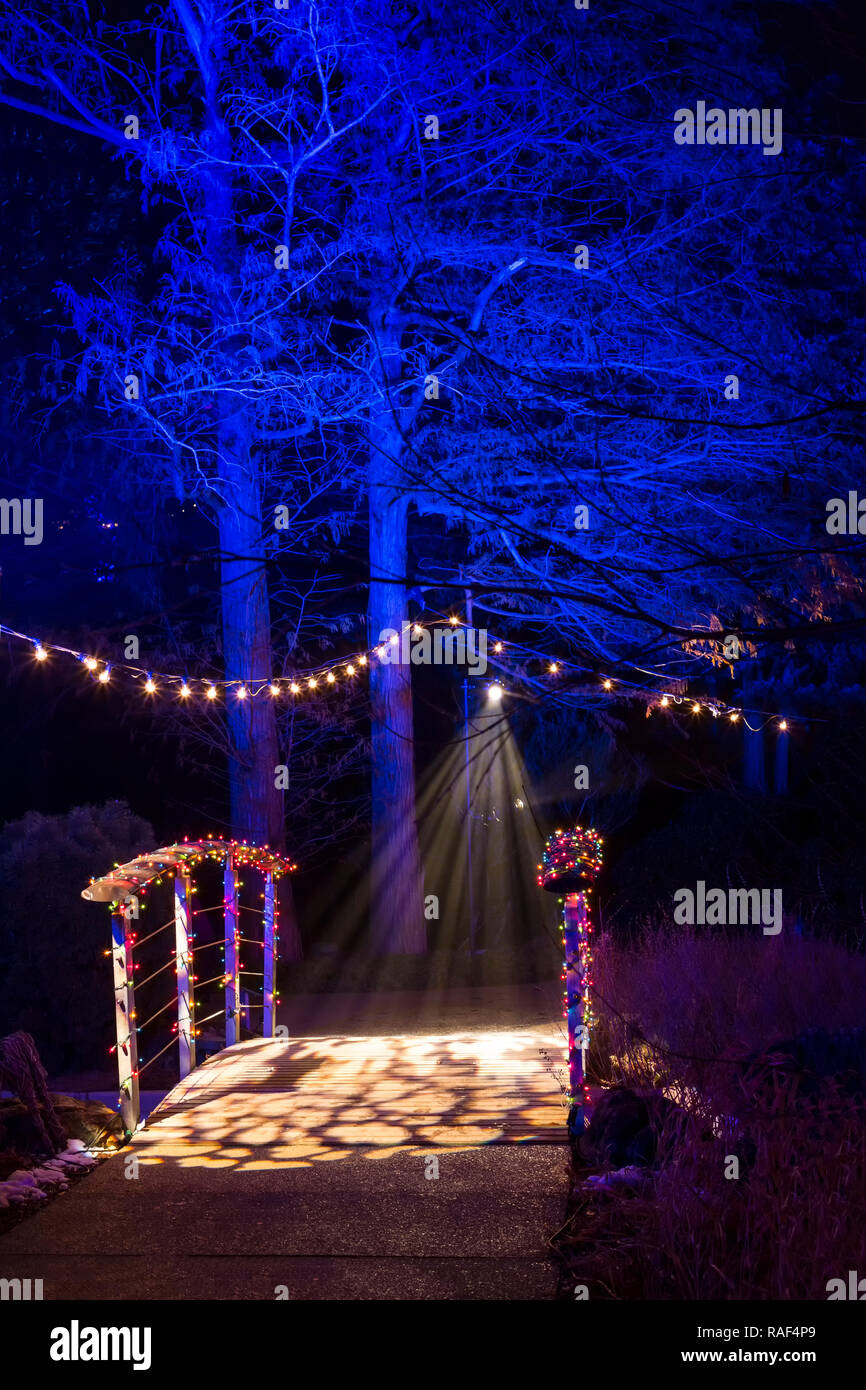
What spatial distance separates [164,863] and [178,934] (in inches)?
27.6

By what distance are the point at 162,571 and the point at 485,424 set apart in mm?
7142

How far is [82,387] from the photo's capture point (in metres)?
16.0

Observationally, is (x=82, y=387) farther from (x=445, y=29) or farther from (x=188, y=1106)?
(x=188, y=1106)

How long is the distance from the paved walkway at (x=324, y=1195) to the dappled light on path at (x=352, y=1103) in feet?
0.06

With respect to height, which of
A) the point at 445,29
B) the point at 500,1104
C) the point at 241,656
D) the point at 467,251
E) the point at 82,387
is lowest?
the point at 500,1104

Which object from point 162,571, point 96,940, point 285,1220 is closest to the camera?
point 285,1220

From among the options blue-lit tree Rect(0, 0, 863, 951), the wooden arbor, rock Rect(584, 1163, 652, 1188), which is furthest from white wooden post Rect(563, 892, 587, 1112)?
blue-lit tree Rect(0, 0, 863, 951)

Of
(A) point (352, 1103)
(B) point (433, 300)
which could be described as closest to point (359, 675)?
(B) point (433, 300)

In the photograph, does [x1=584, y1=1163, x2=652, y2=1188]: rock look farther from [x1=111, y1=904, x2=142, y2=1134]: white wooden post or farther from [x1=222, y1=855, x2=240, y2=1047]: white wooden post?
[x1=222, y1=855, x2=240, y2=1047]: white wooden post

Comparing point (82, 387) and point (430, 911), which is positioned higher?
point (82, 387)

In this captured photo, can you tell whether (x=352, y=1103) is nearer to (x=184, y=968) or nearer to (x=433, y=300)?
(x=184, y=968)

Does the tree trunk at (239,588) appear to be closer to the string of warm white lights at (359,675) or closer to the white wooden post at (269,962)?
the string of warm white lights at (359,675)

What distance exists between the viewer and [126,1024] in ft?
23.0
